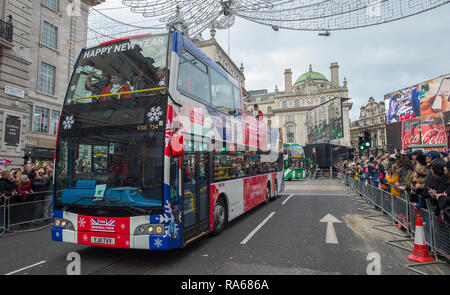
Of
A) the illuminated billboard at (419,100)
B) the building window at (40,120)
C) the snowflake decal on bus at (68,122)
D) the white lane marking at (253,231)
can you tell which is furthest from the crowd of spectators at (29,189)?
the illuminated billboard at (419,100)

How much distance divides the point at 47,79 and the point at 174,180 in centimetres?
2031

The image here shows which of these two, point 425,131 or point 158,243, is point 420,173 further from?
point 425,131

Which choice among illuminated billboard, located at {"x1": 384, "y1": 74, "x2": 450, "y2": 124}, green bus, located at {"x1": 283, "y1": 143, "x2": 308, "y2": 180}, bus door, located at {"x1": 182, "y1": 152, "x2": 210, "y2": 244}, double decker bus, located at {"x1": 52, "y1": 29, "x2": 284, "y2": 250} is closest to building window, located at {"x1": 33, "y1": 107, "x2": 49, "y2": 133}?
double decker bus, located at {"x1": 52, "y1": 29, "x2": 284, "y2": 250}

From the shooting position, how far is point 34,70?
1875cm

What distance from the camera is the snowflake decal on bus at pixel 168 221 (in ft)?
14.8

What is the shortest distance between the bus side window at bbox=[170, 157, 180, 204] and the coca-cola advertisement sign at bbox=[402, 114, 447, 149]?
1716cm

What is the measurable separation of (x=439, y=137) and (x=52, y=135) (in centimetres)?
2737

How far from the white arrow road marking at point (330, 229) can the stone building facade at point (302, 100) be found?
248 feet

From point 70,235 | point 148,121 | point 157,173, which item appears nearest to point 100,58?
point 148,121

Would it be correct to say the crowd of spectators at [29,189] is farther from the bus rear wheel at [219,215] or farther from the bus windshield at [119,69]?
the bus rear wheel at [219,215]

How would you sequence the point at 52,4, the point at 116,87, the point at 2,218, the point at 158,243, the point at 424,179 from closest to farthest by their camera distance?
1. the point at 158,243
2. the point at 116,87
3. the point at 424,179
4. the point at 2,218
5. the point at 52,4

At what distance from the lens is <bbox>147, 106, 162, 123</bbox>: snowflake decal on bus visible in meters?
4.74

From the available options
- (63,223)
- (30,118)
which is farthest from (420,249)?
(30,118)

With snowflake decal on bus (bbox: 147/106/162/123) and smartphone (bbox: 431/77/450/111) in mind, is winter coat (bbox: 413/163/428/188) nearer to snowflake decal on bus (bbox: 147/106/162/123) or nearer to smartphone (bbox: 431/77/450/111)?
snowflake decal on bus (bbox: 147/106/162/123)
